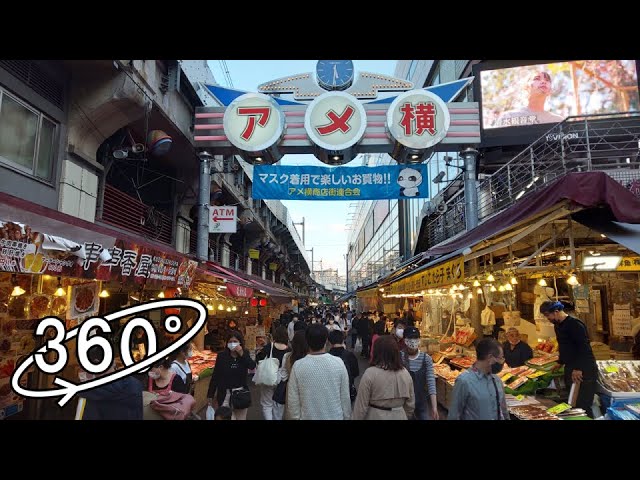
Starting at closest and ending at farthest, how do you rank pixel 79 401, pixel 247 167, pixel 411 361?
1. pixel 79 401
2. pixel 411 361
3. pixel 247 167

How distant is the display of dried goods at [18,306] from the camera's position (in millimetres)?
6943

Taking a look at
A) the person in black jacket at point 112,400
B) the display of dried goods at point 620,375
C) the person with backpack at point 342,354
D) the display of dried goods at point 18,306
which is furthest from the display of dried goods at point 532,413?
the display of dried goods at point 18,306

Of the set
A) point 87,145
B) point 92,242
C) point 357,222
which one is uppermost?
point 357,222

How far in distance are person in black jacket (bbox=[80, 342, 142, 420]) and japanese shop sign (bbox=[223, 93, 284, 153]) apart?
30.7ft

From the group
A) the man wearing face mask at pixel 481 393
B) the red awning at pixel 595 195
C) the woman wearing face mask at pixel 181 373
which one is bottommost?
the woman wearing face mask at pixel 181 373

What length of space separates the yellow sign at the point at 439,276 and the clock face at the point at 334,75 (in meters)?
7.07

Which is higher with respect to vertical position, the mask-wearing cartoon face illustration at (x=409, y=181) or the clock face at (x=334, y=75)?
the clock face at (x=334, y=75)

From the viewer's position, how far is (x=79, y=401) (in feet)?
14.2

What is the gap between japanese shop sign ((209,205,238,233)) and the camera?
13.5 m

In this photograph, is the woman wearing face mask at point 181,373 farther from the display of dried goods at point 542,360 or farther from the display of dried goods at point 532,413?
the display of dried goods at point 542,360

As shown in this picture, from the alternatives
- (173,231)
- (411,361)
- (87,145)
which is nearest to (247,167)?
(173,231)

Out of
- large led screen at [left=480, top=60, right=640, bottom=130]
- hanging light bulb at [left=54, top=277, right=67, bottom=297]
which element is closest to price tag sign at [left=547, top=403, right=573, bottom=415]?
hanging light bulb at [left=54, top=277, right=67, bottom=297]
